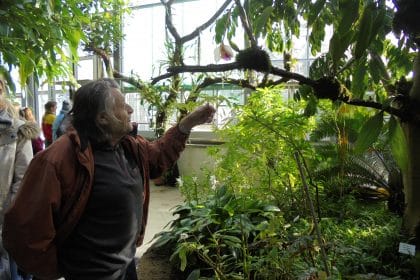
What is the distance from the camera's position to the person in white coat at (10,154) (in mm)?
2107

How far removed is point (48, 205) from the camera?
4.22ft

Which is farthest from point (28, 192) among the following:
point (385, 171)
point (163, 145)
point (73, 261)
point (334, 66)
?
point (385, 171)

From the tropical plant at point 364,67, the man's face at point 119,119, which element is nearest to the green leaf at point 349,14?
the tropical plant at point 364,67

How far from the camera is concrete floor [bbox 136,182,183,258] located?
4.35 metres

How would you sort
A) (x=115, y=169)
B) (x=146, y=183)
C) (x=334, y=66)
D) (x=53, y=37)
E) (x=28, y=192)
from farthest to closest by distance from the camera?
(x=146, y=183), (x=53, y=37), (x=115, y=169), (x=28, y=192), (x=334, y=66)

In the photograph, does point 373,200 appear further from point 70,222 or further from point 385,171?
point 70,222

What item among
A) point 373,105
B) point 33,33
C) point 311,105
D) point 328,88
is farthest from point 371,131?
point 33,33

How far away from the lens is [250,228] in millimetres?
2080

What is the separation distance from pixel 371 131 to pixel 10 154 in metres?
1.86

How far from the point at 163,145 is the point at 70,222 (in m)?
0.54

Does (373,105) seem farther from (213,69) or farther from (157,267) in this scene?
(157,267)

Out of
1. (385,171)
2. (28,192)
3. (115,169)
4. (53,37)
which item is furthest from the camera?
(385,171)

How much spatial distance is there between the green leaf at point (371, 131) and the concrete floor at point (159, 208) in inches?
111

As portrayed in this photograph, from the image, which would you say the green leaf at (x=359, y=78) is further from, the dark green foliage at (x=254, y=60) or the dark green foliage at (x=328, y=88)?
the dark green foliage at (x=254, y=60)
